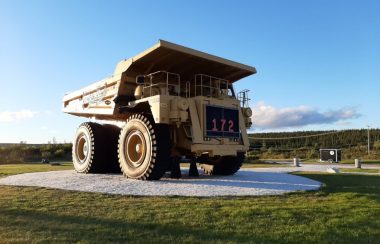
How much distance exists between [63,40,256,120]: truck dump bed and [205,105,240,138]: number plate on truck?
1739mm

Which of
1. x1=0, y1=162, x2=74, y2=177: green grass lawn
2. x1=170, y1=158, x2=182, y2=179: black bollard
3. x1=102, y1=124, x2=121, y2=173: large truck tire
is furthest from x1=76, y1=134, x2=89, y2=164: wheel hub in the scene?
x1=170, y1=158, x2=182, y2=179: black bollard

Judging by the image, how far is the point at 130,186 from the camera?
1086 cm

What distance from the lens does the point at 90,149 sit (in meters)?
16.0

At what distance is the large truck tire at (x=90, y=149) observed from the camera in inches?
625

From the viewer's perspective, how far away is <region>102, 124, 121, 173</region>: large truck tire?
638 inches

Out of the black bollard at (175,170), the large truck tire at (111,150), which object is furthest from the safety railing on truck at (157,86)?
the large truck tire at (111,150)

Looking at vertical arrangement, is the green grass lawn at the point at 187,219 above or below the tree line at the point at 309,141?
below

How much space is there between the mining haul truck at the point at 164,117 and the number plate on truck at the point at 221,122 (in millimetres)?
32

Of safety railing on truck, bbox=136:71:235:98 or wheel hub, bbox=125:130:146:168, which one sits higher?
safety railing on truck, bbox=136:71:235:98

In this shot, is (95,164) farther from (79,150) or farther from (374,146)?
(374,146)

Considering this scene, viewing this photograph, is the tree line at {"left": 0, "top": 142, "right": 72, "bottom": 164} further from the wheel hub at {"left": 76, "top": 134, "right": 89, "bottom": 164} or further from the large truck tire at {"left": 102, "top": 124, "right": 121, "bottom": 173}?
the large truck tire at {"left": 102, "top": 124, "right": 121, "bottom": 173}

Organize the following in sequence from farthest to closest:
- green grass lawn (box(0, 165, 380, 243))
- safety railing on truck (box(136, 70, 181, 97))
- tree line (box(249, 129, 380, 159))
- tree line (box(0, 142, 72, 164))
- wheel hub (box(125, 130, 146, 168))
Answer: tree line (box(249, 129, 380, 159)), tree line (box(0, 142, 72, 164)), safety railing on truck (box(136, 70, 181, 97)), wheel hub (box(125, 130, 146, 168)), green grass lawn (box(0, 165, 380, 243))

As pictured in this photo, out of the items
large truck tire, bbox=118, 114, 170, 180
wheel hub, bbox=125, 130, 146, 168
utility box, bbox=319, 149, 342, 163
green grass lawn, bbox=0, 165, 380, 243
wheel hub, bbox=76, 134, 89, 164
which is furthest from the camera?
utility box, bbox=319, 149, 342, 163

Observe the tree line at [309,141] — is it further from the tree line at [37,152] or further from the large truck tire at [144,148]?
the large truck tire at [144,148]
